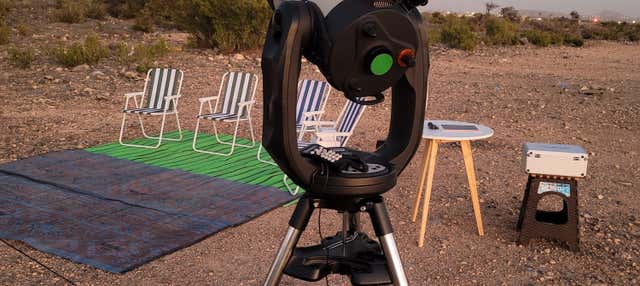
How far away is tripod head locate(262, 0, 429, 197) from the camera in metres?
1.49

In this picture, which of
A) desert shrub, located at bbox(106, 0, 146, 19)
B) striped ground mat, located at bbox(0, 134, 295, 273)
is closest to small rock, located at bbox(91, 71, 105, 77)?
striped ground mat, located at bbox(0, 134, 295, 273)

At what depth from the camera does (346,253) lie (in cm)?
186

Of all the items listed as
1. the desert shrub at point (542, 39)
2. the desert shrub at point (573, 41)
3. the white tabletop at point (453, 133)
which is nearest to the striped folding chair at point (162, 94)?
the white tabletop at point (453, 133)

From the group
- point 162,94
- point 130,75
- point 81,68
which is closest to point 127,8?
point 81,68

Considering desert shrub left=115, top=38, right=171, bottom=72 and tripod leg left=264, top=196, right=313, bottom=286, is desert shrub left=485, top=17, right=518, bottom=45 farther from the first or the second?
tripod leg left=264, top=196, right=313, bottom=286

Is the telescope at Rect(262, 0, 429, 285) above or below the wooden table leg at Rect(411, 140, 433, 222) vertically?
above

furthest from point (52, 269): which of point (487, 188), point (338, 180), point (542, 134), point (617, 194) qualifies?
point (542, 134)

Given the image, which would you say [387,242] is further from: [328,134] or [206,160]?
[206,160]

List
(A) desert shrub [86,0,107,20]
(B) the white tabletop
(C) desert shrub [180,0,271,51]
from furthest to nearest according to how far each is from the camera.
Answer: (A) desert shrub [86,0,107,20], (C) desert shrub [180,0,271,51], (B) the white tabletop

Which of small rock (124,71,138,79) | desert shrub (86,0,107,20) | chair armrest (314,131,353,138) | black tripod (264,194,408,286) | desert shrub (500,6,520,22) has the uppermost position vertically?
black tripod (264,194,408,286)

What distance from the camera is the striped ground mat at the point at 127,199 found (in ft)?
12.5

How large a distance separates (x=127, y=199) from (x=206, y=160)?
1.30 metres

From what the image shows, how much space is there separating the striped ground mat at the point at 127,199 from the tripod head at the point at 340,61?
86.5 inches

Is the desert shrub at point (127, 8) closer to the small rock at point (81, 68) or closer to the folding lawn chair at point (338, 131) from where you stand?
the small rock at point (81, 68)
